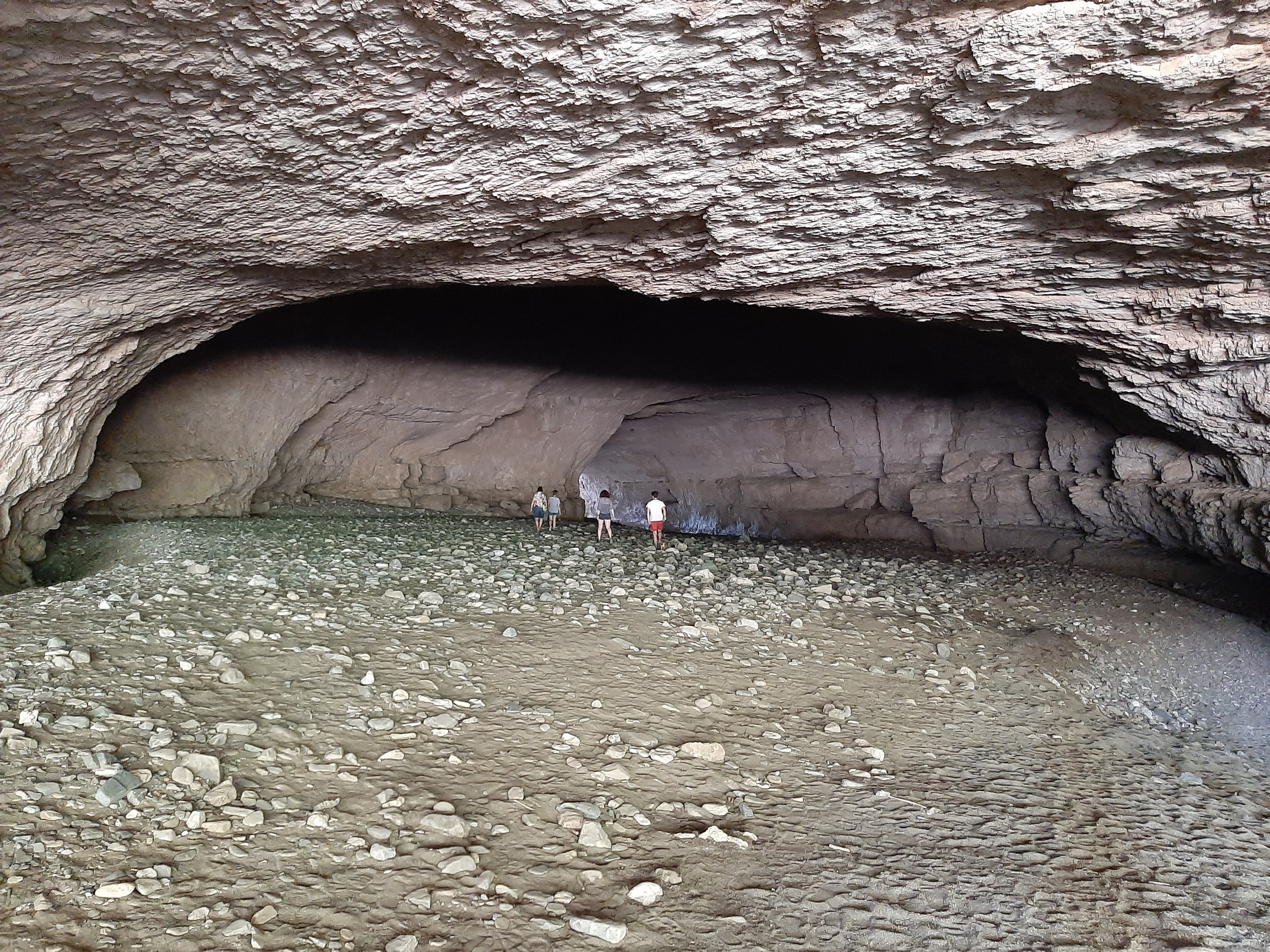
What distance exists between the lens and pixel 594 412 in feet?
54.0

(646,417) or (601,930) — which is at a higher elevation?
(601,930)

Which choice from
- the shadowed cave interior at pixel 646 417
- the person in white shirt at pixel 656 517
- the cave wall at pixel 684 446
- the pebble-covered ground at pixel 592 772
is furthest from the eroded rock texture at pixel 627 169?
the person in white shirt at pixel 656 517

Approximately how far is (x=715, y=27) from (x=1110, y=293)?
16.4 feet

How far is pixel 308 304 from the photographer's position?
11.3 m

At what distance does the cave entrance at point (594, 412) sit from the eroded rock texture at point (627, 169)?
10.1ft

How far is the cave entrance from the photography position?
439 inches

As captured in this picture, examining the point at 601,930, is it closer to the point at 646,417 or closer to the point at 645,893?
the point at 645,893

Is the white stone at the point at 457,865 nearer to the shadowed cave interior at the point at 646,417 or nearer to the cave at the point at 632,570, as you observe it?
the cave at the point at 632,570

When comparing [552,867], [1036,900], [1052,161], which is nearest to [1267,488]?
[1052,161]

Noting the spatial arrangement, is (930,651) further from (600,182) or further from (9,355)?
(9,355)

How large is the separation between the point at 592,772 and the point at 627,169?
11.8 ft

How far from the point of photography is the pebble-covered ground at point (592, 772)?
263 centimetres

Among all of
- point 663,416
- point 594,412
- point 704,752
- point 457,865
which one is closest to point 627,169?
point 704,752

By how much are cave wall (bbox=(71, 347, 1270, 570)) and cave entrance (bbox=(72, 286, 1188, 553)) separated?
4 cm
